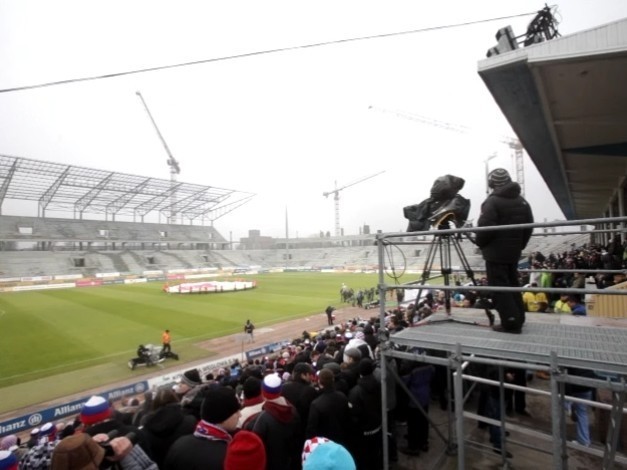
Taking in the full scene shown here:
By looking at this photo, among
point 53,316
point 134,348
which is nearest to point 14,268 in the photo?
point 53,316

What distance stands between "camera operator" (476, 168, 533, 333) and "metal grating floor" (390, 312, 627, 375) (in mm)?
263

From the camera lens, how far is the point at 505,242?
3799mm

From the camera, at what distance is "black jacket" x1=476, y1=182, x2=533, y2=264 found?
3773 mm

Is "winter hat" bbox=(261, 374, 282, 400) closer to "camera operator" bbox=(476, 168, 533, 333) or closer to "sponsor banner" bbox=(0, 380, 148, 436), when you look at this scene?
"camera operator" bbox=(476, 168, 533, 333)

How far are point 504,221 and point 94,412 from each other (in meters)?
4.53

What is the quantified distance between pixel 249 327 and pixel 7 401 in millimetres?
8965

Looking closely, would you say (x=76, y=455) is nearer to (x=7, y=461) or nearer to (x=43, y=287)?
(x=7, y=461)

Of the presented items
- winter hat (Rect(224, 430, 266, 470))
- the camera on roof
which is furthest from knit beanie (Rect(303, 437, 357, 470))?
the camera on roof

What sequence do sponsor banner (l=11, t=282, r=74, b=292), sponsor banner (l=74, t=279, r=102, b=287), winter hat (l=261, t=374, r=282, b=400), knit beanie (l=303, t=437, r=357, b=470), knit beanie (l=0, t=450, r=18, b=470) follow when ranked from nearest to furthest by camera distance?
knit beanie (l=303, t=437, r=357, b=470) < knit beanie (l=0, t=450, r=18, b=470) < winter hat (l=261, t=374, r=282, b=400) < sponsor banner (l=11, t=282, r=74, b=292) < sponsor banner (l=74, t=279, r=102, b=287)

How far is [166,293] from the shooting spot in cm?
3409

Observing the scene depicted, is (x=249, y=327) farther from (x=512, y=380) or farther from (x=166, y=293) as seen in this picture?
(x=166, y=293)

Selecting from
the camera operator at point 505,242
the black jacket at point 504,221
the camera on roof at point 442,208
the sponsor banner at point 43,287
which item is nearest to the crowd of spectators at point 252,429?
the camera operator at point 505,242

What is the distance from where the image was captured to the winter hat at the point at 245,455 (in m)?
2.41

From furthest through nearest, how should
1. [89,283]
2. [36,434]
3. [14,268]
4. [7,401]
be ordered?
[14,268] < [89,283] < [7,401] < [36,434]
